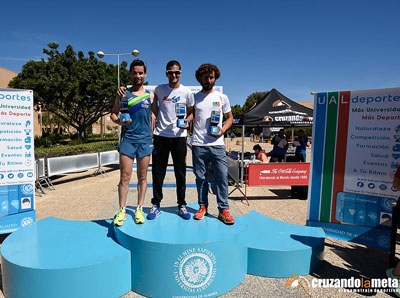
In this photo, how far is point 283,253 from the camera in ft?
10.0

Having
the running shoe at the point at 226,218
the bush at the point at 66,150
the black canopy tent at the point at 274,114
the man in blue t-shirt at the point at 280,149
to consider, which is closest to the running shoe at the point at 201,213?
the running shoe at the point at 226,218

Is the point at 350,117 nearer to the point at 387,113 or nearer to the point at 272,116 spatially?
the point at 387,113

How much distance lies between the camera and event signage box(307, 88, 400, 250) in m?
3.29

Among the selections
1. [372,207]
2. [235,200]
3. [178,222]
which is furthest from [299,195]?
[178,222]

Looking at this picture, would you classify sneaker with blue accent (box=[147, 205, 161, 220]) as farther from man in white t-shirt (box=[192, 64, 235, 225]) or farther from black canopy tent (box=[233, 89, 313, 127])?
black canopy tent (box=[233, 89, 313, 127])

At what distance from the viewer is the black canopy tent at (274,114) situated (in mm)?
8664

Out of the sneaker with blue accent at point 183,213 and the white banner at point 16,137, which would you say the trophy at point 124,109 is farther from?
the white banner at point 16,137

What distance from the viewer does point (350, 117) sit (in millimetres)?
3492

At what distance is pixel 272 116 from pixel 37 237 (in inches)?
293

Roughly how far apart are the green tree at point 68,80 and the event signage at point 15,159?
1797cm

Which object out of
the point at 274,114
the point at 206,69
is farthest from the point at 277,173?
the point at 206,69

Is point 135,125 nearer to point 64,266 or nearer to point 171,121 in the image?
point 171,121

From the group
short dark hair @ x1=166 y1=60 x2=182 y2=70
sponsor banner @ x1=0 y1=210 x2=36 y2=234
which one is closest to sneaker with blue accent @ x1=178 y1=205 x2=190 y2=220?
short dark hair @ x1=166 y1=60 x2=182 y2=70

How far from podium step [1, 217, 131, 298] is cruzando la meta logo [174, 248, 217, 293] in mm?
598
